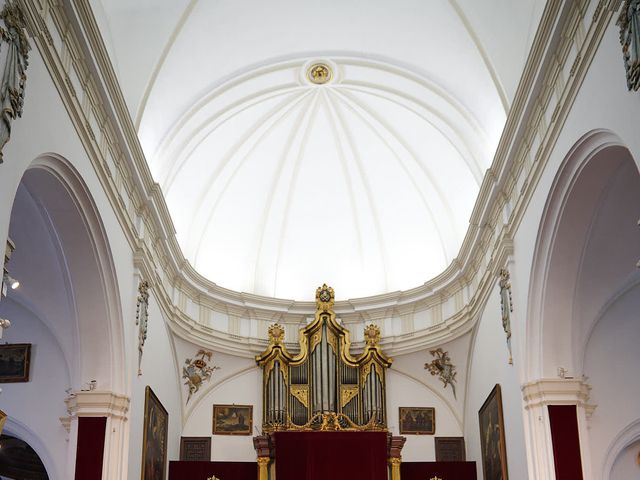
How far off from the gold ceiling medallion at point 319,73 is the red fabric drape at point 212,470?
7.34 meters

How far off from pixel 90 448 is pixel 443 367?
8.37 meters

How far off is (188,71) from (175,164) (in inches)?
79.8

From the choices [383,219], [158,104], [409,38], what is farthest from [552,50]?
[383,219]

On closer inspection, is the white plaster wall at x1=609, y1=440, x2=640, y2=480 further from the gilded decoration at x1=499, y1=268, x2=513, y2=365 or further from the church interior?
the gilded decoration at x1=499, y1=268, x2=513, y2=365

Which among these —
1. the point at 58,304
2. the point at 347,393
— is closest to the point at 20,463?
the point at 58,304

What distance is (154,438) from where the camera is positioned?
575 inches

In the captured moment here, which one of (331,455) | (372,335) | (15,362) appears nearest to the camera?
(15,362)

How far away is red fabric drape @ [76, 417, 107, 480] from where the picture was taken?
11.8 m

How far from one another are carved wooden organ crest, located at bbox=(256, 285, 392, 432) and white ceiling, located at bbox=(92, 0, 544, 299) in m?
1.56

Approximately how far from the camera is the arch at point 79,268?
1009 centimetres

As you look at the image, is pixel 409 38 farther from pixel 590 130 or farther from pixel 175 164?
pixel 590 130

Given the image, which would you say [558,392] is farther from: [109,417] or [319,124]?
[319,124]

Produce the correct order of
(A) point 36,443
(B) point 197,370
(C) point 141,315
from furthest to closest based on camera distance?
(B) point 197,370
(C) point 141,315
(A) point 36,443

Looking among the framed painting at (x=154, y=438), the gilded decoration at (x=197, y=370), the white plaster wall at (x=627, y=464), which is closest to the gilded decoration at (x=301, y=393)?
the gilded decoration at (x=197, y=370)
